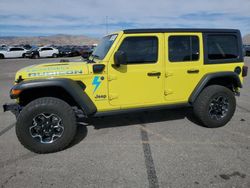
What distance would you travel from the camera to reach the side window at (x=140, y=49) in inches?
162

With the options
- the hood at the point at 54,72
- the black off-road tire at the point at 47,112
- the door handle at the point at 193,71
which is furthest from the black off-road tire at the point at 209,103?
the black off-road tire at the point at 47,112

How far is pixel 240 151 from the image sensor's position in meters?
3.72

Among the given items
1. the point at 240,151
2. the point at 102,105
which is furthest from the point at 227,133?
the point at 102,105

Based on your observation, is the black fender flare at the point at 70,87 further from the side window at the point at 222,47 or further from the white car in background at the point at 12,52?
the white car in background at the point at 12,52

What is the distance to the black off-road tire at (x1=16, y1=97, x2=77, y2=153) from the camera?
3660 mm

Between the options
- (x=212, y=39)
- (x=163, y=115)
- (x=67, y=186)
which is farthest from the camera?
(x=163, y=115)

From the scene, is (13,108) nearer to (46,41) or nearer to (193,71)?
(193,71)

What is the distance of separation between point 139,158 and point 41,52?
28013 mm

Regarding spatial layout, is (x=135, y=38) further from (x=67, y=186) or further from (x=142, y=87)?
(x=67, y=186)

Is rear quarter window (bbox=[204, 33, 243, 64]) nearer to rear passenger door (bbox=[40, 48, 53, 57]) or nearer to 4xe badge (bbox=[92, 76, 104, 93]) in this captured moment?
4xe badge (bbox=[92, 76, 104, 93])

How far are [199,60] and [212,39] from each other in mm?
535

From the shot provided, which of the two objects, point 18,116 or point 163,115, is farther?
point 163,115

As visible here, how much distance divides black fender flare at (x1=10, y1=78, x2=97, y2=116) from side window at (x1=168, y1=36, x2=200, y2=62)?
1664mm

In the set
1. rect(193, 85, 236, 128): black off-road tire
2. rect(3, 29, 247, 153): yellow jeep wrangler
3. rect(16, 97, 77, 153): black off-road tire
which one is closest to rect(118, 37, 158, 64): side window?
rect(3, 29, 247, 153): yellow jeep wrangler
